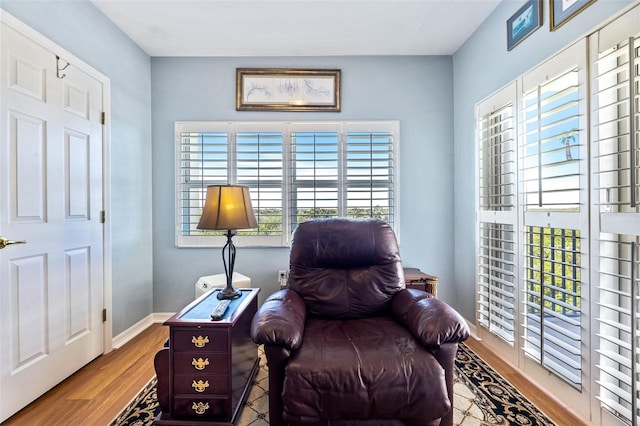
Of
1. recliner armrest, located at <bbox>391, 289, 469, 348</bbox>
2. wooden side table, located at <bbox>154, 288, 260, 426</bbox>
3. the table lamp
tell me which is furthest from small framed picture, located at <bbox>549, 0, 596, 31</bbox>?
wooden side table, located at <bbox>154, 288, 260, 426</bbox>

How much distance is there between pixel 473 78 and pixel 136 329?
3.76 m

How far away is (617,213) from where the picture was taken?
1.36m

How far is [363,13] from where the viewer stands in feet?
7.50

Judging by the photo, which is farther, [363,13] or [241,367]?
[363,13]

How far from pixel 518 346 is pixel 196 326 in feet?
6.86

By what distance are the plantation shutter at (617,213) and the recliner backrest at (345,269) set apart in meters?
1.00

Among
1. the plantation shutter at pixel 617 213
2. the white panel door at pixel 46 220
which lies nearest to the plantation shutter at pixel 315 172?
the white panel door at pixel 46 220

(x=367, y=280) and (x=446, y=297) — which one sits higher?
(x=367, y=280)

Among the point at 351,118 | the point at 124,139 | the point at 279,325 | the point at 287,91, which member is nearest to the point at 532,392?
the point at 279,325

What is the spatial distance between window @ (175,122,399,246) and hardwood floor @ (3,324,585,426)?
3.60 feet

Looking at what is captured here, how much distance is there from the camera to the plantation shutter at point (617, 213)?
1.27 metres

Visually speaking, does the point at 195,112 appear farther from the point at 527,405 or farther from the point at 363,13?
the point at 527,405

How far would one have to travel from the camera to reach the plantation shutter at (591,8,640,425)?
1272 millimetres

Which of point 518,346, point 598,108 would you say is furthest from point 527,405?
point 598,108
